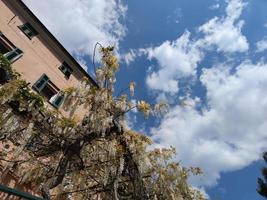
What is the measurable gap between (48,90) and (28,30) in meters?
3.71

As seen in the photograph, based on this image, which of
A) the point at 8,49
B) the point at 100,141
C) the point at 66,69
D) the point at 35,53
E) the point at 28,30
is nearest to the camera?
the point at 100,141

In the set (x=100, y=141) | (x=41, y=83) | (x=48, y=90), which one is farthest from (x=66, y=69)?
(x=100, y=141)

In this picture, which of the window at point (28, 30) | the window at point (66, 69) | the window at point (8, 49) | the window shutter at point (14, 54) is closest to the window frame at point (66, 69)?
the window at point (66, 69)

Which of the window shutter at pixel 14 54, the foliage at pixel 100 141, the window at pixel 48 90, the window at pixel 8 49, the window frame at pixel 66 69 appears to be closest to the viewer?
the foliage at pixel 100 141

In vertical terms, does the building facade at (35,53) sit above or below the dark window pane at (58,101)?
above

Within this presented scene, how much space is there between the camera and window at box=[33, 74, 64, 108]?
1697 centimetres

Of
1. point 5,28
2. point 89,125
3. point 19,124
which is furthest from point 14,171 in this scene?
point 5,28

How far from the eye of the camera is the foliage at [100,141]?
342 inches

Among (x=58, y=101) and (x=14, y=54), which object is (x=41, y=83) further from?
(x=14, y=54)

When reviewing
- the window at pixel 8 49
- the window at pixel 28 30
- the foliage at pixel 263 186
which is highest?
the window at pixel 28 30

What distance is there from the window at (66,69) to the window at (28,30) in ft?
8.44

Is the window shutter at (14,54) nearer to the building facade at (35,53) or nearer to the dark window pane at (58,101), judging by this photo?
the building facade at (35,53)

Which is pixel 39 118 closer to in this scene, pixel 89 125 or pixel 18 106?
pixel 18 106

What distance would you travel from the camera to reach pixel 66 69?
19844mm
